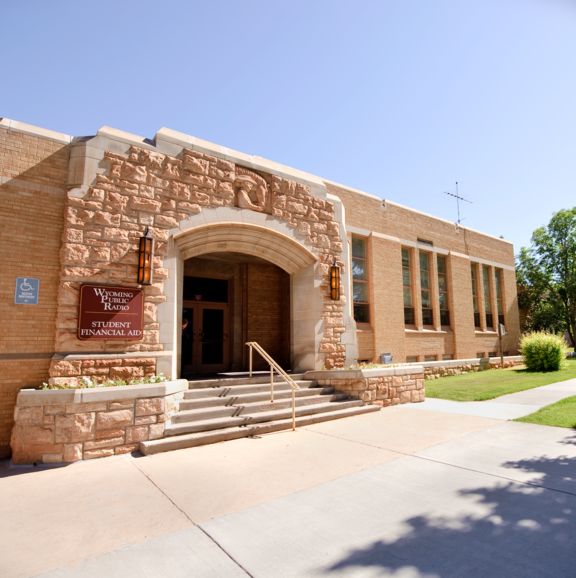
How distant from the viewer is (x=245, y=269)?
12.2 metres

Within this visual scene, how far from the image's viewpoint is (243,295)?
12.1 meters

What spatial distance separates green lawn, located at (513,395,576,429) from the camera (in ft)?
22.5

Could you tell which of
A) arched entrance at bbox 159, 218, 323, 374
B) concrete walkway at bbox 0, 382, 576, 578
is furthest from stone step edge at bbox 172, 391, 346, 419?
arched entrance at bbox 159, 218, 323, 374

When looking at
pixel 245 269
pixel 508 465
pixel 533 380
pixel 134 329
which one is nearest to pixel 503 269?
pixel 533 380

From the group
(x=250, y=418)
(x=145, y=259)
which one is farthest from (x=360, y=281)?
(x=145, y=259)

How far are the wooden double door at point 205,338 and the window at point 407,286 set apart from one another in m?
7.69

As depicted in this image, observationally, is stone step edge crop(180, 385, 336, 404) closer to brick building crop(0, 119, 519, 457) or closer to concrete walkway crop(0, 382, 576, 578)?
brick building crop(0, 119, 519, 457)

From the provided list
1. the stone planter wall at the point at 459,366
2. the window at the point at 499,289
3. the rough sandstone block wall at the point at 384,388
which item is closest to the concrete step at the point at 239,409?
the rough sandstone block wall at the point at 384,388

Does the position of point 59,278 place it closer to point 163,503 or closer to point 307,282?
point 163,503

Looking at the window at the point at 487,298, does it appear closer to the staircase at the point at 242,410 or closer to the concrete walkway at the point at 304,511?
the staircase at the point at 242,410

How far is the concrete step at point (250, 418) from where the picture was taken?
6.36 meters

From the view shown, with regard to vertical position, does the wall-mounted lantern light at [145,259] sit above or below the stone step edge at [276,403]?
above

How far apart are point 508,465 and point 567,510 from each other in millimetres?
1290

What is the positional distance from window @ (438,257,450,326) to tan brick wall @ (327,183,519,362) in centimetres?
20
